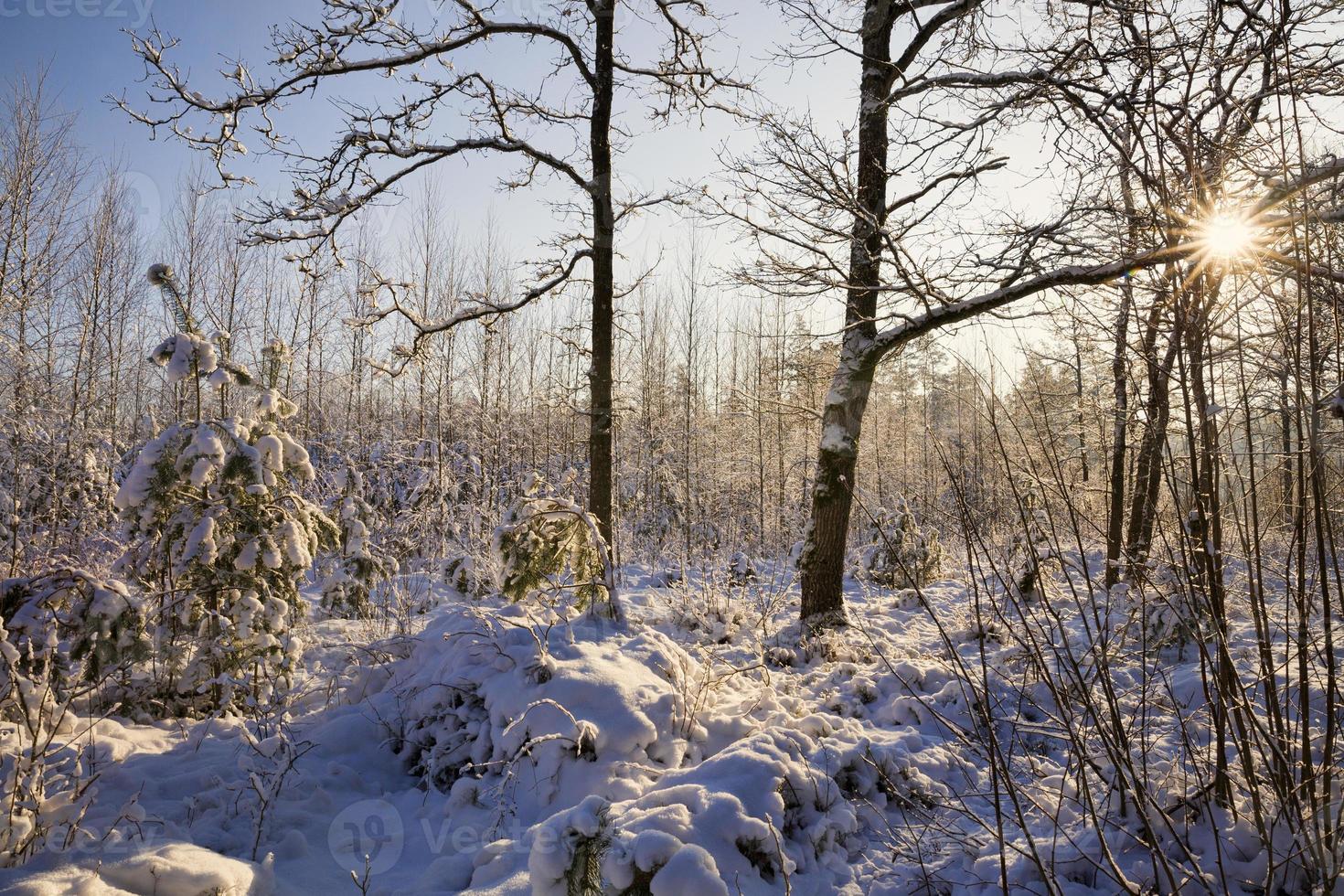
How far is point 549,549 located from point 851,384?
3123 mm

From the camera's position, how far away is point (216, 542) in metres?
3.90

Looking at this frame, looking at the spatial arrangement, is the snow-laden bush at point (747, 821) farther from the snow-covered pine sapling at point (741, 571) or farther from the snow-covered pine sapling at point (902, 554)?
the snow-covered pine sapling at point (902, 554)

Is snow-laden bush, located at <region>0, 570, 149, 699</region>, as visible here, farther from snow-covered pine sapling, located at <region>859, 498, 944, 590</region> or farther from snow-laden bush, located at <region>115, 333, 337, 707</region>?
snow-covered pine sapling, located at <region>859, 498, 944, 590</region>

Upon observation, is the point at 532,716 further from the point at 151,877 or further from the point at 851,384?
the point at 851,384

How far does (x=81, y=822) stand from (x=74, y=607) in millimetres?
1301

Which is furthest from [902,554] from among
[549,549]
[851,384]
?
[549,549]

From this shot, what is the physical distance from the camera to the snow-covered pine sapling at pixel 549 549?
471cm

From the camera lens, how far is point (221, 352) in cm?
436

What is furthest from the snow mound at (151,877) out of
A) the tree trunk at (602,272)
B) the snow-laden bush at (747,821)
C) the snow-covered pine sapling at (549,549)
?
the tree trunk at (602,272)

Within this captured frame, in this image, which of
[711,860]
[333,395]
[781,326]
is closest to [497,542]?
[711,860]

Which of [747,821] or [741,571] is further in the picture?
[741,571]

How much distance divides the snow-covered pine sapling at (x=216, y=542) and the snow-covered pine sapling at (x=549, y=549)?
130 cm

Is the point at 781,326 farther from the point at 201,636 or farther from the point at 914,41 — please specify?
the point at 201,636

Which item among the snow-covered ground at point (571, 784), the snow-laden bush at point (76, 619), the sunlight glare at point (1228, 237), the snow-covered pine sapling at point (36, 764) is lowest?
the snow-covered ground at point (571, 784)
